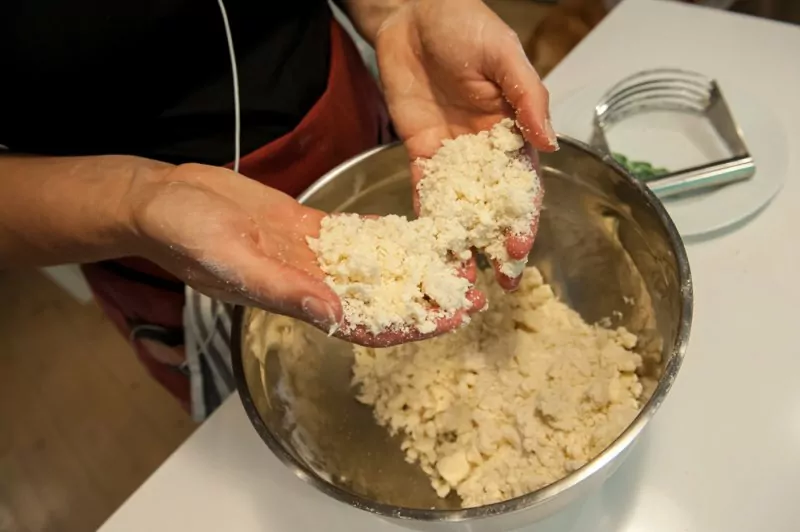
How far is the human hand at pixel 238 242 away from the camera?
1.82ft

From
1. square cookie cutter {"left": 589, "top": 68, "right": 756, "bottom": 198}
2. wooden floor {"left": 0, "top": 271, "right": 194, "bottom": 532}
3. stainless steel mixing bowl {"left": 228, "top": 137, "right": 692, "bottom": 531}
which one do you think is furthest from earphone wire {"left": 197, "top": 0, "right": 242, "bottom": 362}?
wooden floor {"left": 0, "top": 271, "right": 194, "bottom": 532}

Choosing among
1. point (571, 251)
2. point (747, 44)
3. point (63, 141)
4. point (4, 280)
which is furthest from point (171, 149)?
point (4, 280)

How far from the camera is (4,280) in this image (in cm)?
202

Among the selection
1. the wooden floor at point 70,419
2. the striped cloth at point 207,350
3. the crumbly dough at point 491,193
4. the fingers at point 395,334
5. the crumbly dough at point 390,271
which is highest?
the crumbly dough at point 491,193

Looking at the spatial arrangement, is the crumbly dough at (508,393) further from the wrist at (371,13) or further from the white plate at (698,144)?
the wrist at (371,13)

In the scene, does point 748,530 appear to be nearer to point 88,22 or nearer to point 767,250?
point 767,250

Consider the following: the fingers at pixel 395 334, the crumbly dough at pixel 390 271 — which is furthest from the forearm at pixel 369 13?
the fingers at pixel 395 334

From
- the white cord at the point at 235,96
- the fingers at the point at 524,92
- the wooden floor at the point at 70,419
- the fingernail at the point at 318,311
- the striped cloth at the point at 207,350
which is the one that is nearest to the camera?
the fingernail at the point at 318,311

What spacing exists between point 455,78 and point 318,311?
33 cm

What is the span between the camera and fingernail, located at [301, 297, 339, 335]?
0.54 meters

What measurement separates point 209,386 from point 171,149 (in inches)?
13.9

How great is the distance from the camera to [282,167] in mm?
892

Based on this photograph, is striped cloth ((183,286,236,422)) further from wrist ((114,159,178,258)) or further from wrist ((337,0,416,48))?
wrist ((337,0,416,48))

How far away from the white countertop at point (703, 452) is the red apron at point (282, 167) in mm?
176
